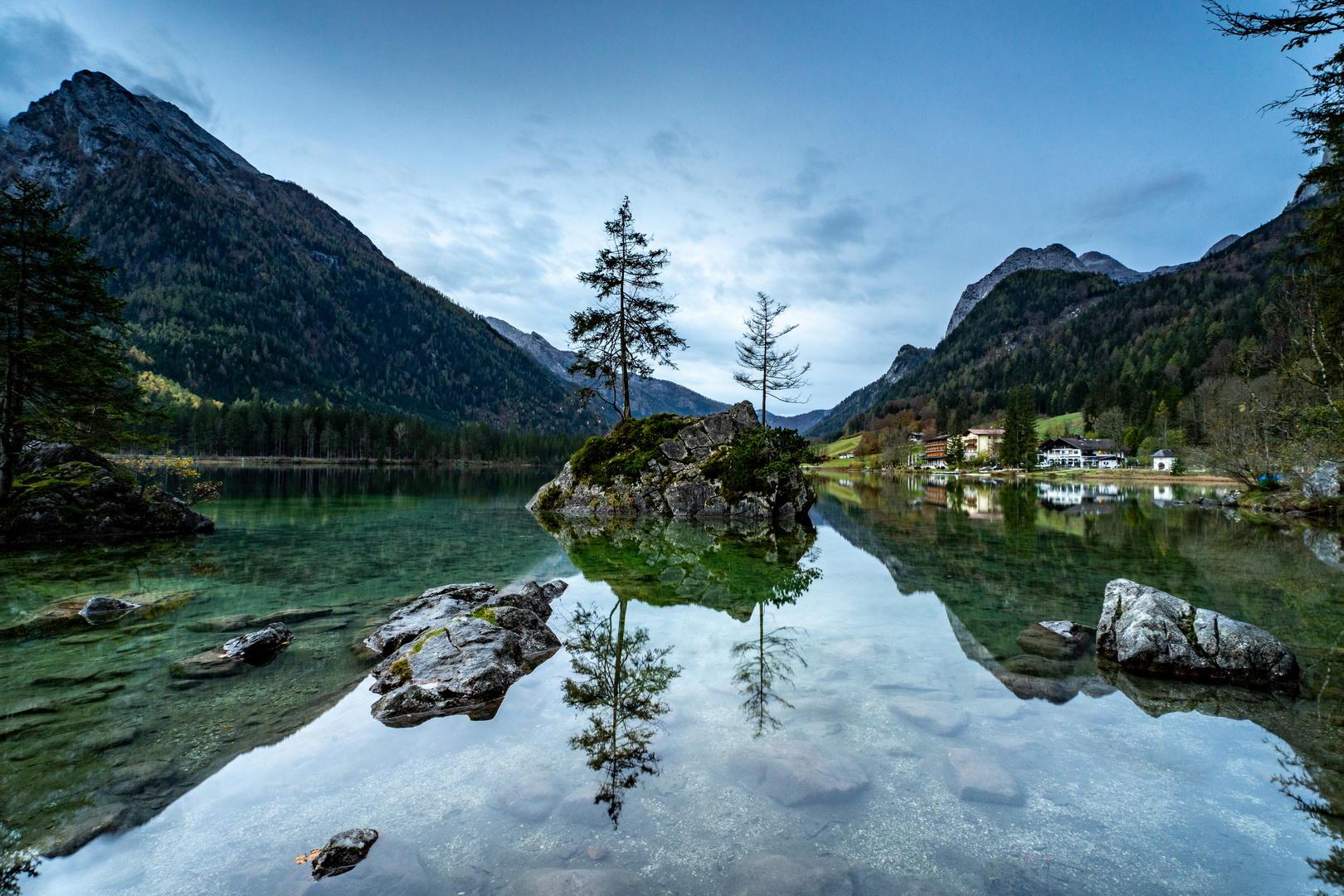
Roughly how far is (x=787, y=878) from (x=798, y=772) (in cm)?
150

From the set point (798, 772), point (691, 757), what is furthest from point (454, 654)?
point (798, 772)

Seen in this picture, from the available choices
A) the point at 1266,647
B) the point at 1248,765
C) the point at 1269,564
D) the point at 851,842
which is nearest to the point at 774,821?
the point at 851,842

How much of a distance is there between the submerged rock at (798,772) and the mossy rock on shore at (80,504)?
24.5m

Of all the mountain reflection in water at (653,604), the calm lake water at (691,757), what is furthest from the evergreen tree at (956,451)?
the calm lake water at (691,757)

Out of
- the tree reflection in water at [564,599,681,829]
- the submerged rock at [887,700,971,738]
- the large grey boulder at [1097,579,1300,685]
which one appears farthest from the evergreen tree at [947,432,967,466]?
the submerged rock at [887,700,971,738]

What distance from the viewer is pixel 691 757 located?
18.3 ft

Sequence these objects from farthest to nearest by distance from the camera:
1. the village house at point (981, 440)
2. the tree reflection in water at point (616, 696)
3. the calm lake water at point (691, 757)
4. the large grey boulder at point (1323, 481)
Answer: the village house at point (981, 440) < the large grey boulder at point (1323, 481) < the tree reflection in water at point (616, 696) < the calm lake water at point (691, 757)

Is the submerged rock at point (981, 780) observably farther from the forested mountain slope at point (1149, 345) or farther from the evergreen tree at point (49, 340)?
the forested mountain slope at point (1149, 345)

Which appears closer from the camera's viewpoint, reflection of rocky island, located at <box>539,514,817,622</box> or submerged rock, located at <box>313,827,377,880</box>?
submerged rock, located at <box>313,827,377,880</box>

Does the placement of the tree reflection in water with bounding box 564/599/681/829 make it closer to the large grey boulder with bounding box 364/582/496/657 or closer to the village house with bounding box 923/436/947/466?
the large grey boulder with bounding box 364/582/496/657

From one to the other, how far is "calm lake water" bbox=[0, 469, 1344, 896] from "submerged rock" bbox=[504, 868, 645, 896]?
29 mm

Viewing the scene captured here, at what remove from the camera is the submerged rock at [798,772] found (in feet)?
16.3

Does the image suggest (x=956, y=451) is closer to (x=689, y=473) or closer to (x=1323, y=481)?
(x=1323, y=481)

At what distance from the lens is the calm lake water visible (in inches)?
158
